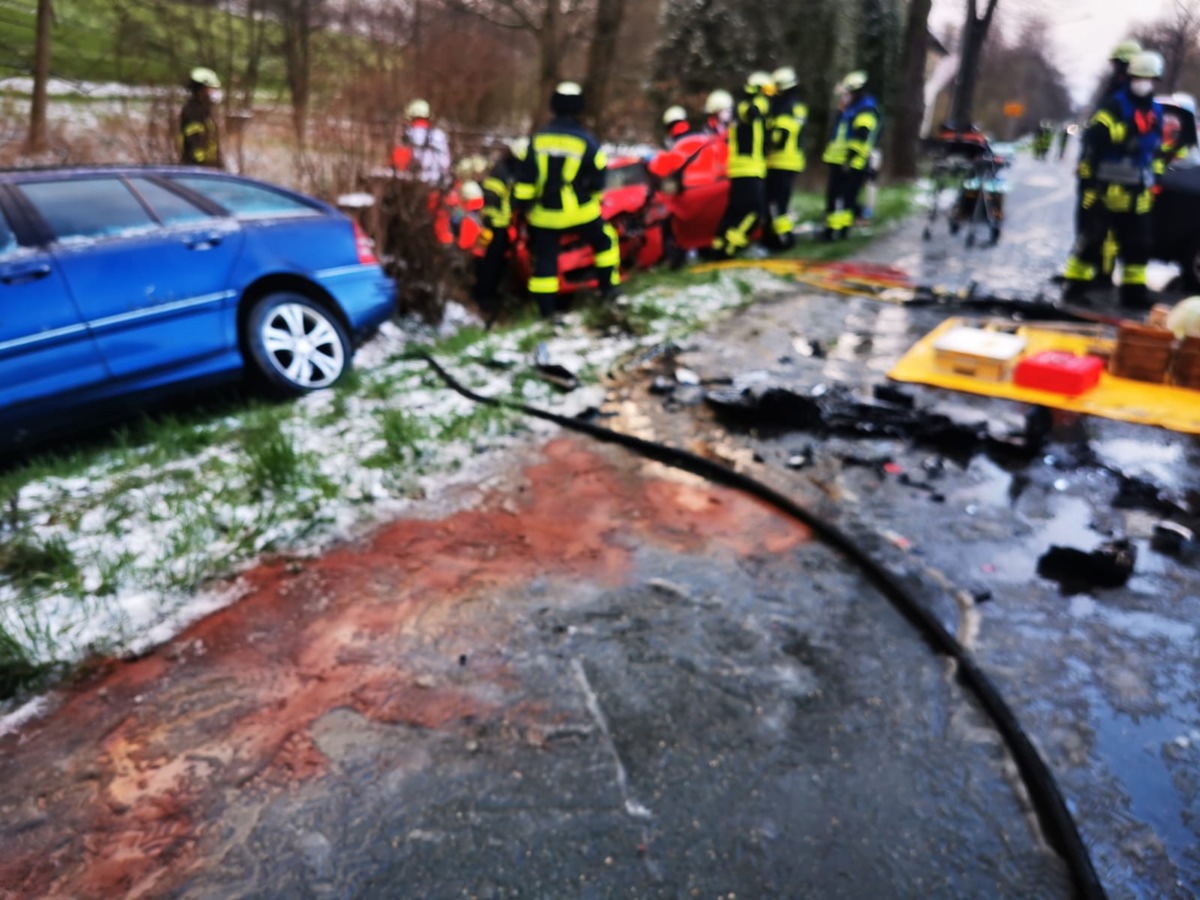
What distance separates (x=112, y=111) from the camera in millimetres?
6711

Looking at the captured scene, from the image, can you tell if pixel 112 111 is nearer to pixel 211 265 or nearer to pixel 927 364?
pixel 211 265

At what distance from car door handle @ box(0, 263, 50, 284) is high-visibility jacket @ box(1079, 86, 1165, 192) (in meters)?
8.28

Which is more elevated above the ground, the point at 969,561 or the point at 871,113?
the point at 871,113

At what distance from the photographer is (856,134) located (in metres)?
10.4

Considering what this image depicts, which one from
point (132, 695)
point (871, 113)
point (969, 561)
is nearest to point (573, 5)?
point (871, 113)

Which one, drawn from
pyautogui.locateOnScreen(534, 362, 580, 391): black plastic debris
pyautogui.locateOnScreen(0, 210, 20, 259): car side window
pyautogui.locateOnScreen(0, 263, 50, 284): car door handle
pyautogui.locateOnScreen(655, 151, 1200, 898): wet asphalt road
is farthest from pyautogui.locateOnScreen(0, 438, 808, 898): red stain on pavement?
pyautogui.locateOnScreen(0, 210, 20, 259): car side window

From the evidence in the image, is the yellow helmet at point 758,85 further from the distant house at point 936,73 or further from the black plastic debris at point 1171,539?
the distant house at point 936,73

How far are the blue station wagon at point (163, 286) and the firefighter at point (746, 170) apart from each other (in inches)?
201

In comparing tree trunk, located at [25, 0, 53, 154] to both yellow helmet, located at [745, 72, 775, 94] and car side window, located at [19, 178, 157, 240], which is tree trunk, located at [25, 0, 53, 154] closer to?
car side window, located at [19, 178, 157, 240]

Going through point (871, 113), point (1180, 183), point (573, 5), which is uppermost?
point (573, 5)

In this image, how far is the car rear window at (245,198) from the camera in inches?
198

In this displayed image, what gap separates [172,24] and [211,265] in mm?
4144

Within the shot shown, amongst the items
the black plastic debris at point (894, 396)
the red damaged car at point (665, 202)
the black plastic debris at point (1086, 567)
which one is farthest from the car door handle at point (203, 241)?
the black plastic debris at point (1086, 567)

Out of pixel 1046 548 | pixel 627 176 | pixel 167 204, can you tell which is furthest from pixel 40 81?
pixel 1046 548
